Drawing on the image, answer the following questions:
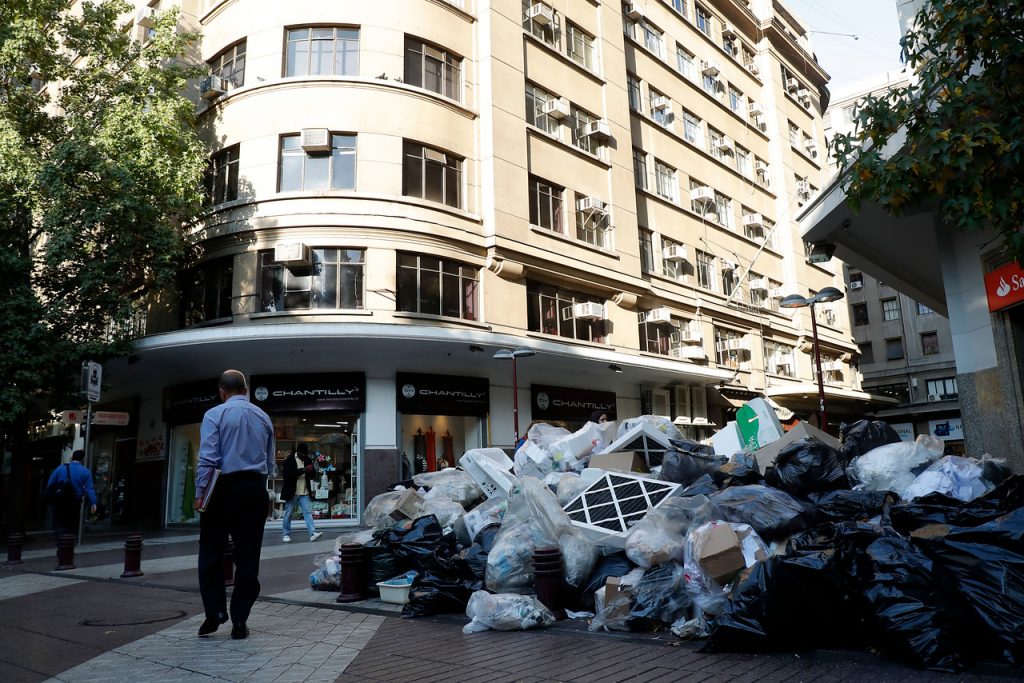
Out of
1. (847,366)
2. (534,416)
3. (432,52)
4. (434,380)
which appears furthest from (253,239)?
(847,366)

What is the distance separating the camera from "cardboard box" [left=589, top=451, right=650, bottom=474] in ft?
25.1

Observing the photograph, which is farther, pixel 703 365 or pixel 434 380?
pixel 703 365

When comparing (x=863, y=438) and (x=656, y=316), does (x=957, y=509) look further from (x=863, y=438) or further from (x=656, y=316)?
(x=656, y=316)

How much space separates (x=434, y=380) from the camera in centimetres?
1833

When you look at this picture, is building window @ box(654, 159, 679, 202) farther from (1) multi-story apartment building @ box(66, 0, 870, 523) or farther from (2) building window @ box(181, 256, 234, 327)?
(2) building window @ box(181, 256, 234, 327)

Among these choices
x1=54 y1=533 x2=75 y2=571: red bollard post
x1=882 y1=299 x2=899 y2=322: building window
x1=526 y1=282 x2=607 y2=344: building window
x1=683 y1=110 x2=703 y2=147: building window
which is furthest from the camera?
x1=882 y1=299 x2=899 y2=322: building window

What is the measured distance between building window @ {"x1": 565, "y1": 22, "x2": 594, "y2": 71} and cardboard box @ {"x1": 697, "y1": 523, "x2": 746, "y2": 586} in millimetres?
21259

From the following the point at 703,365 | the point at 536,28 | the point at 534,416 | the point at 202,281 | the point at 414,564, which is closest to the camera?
the point at 414,564

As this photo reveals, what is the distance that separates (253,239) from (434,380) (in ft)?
17.9

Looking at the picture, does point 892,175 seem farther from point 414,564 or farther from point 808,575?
point 414,564

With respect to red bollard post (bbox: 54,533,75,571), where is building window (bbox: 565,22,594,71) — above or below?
above

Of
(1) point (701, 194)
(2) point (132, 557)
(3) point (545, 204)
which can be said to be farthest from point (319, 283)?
(1) point (701, 194)

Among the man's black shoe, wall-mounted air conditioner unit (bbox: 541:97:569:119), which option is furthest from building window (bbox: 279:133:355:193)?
the man's black shoe

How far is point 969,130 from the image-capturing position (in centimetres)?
571
